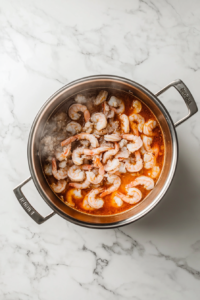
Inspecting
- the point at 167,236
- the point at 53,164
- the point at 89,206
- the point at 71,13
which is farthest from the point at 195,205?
the point at 71,13

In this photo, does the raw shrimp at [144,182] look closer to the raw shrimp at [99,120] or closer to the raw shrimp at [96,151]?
the raw shrimp at [96,151]

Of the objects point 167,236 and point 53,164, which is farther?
point 167,236

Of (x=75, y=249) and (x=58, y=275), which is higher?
(x=75, y=249)

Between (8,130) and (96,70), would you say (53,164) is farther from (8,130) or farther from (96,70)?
(96,70)

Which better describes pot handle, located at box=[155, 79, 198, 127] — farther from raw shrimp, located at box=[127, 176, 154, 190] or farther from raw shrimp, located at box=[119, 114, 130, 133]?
raw shrimp, located at box=[127, 176, 154, 190]

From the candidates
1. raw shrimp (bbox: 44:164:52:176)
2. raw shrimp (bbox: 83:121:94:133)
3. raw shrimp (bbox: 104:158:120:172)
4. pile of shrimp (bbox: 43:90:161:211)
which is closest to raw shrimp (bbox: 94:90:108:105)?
pile of shrimp (bbox: 43:90:161:211)
